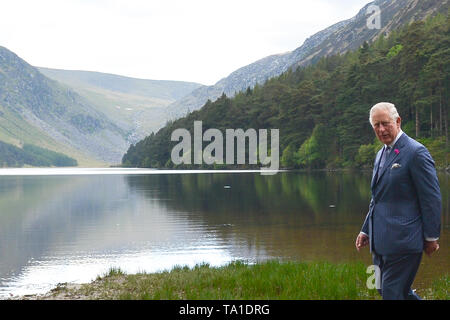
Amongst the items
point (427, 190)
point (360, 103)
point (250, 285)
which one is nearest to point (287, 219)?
point (250, 285)

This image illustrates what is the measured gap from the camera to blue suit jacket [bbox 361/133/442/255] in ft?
20.2

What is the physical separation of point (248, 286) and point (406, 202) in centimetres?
480

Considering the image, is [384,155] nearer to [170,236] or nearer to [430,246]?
[430,246]

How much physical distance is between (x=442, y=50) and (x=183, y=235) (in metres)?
68.6

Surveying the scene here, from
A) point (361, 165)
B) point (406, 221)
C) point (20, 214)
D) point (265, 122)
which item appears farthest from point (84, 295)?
point (265, 122)

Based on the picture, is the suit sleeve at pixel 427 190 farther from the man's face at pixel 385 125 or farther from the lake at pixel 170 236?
the lake at pixel 170 236

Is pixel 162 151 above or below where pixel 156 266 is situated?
above

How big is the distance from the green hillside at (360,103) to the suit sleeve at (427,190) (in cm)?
7476

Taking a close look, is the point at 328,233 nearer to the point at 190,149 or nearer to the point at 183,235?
the point at 183,235

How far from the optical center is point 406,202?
6336 mm

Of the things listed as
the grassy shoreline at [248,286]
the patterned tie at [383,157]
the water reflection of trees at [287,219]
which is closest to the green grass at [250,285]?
the grassy shoreline at [248,286]

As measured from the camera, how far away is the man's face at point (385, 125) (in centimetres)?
651

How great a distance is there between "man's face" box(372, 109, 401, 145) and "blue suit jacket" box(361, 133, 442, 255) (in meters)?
0.12

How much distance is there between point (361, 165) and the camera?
98.9m
